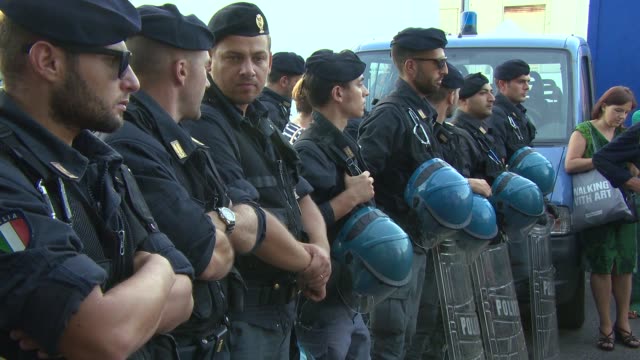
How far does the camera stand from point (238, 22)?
2541 millimetres

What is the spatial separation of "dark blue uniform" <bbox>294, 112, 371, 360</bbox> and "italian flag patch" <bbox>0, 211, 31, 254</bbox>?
5.92 ft

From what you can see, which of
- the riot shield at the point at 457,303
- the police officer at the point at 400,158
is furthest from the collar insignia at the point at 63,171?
the riot shield at the point at 457,303

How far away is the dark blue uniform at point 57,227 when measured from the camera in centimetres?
122

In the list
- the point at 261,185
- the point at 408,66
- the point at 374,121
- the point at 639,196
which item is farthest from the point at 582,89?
the point at 261,185

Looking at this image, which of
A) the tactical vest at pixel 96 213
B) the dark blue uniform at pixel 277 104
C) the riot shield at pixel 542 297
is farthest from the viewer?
the dark blue uniform at pixel 277 104

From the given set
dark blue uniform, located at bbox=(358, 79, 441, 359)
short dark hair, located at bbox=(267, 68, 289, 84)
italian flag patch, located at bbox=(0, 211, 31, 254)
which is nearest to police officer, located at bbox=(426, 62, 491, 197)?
dark blue uniform, located at bbox=(358, 79, 441, 359)

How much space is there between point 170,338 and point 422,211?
1.87 meters

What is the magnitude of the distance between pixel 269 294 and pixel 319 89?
1.15 meters

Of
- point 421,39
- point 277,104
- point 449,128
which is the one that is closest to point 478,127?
point 449,128

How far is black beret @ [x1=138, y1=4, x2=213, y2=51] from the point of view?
80.2 inches

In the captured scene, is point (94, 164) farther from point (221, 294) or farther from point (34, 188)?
point (221, 294)

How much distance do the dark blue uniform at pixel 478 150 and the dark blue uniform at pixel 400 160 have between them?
33.4 inches

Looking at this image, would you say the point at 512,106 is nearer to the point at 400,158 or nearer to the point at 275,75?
the point at 275,75

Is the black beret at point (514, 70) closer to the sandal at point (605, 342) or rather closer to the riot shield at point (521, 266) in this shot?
the riot shield at point (521, 266)
